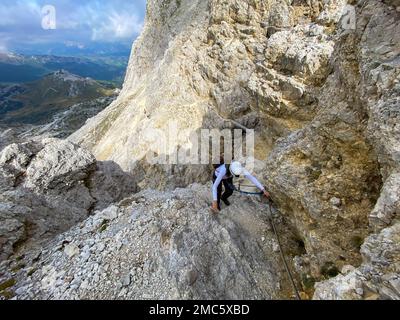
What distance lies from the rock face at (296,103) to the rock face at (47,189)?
11652mm

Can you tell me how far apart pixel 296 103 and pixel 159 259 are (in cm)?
2629

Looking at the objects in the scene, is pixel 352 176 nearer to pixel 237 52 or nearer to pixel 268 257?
pixel 268 257

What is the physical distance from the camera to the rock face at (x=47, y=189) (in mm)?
13289

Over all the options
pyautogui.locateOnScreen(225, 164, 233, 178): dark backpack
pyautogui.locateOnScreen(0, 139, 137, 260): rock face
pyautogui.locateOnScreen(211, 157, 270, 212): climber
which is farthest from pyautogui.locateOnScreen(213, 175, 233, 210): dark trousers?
pyautogui.locateOnScreen(0, 139, 137, 260): rock face

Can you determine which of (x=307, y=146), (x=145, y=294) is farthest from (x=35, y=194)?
(x=307, y=146)

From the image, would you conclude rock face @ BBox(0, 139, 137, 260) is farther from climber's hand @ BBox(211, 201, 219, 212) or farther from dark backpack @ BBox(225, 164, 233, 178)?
dark backpack @ BBox(225, 164, 233, 178)

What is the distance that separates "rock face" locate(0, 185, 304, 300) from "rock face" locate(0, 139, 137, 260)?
2.96m

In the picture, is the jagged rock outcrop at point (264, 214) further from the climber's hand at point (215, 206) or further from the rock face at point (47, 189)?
the climber's hand at point (215, 206)

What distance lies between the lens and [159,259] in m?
10.0

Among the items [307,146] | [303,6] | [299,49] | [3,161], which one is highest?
[303,6]

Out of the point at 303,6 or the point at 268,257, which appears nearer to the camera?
the point at 268,257

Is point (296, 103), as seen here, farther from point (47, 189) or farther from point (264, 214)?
point (47, 189)

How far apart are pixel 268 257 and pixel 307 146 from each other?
4.92m

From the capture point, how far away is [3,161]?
17141mm
